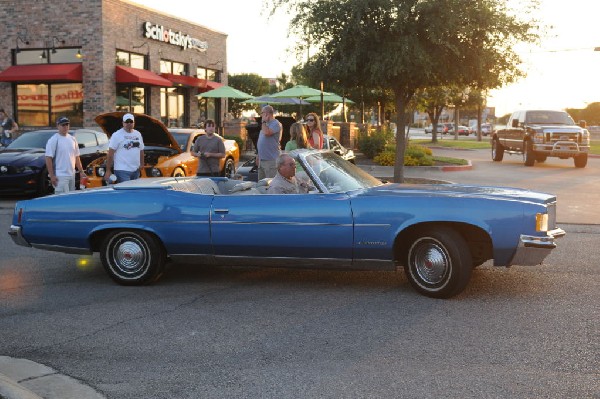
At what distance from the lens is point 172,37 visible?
32.5m

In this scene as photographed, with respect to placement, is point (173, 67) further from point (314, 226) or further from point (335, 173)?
point (314, 226)

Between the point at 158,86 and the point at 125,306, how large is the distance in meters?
26.2

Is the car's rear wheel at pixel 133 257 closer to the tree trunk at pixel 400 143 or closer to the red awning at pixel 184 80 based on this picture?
the tree trunk at pixel 400 143

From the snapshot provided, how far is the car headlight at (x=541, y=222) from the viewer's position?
6.00m

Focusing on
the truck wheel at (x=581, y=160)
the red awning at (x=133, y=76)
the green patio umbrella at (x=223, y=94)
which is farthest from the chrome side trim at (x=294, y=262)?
the green patio umbrella at (x=223, y=94)

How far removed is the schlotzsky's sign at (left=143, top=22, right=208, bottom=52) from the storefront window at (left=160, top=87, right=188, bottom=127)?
2.25 meters

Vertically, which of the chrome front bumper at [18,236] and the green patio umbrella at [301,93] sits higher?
the green patio umbrella at [301,93]

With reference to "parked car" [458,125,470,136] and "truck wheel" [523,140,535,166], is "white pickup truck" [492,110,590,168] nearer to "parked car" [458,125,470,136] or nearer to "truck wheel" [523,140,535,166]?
"truck wheel" [523,140,535,166]

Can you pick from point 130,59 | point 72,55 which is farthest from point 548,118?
point 72,55

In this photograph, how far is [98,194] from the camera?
6.90 meters

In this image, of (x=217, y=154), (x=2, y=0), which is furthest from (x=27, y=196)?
(x=2, y=0)

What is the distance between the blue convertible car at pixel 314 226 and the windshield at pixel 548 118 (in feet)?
66.8

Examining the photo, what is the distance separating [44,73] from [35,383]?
82.5ft

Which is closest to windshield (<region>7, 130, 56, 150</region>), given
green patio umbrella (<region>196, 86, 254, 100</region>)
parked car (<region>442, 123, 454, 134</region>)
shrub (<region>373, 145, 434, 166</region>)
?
shrub (<region>373, 145, 434, 166</region>)
